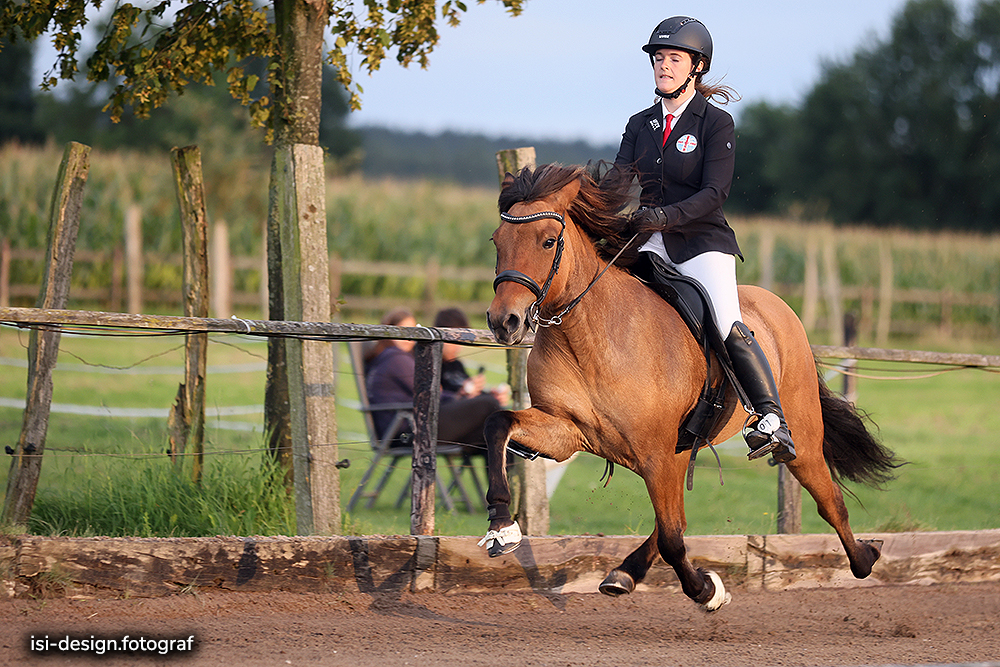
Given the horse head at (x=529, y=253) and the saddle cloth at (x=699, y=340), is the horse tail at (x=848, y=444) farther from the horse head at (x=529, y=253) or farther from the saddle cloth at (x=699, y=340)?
the horse head at (x=529, y=253)

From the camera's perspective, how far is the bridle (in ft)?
12.7

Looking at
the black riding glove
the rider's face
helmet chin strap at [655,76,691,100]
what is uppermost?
the rider's face

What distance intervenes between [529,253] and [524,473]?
2151 millimetres

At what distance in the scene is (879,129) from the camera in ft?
177

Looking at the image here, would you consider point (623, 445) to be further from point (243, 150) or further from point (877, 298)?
point (243, 150)

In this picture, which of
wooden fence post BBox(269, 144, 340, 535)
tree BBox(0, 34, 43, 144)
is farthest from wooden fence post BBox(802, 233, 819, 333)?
tree BBox(0, 34, 43, 144)

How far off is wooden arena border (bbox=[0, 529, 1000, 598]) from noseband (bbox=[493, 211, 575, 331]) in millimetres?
1567

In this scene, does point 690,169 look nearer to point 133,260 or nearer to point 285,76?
point 285,76

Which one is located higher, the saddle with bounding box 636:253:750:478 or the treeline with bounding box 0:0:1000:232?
the treeline with bounding box 0:0:1000:232

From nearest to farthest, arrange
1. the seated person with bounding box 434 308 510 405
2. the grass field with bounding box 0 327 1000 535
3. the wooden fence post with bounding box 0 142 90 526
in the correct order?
the wooden fence post with bounding box 0 142 90 526, the grass field with bounding box 0 327 1000 535, the seated person with bounding box 434 308 510 405

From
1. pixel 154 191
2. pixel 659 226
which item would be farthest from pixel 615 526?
pixel 154 191

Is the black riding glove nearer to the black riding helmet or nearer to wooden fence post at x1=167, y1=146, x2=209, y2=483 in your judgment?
the black riding helmet

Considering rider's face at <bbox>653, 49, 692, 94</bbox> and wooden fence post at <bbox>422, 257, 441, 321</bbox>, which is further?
wooden fence post at <bbox>422, 257, 441, 321</bbox>

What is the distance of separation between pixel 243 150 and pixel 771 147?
37213mm
